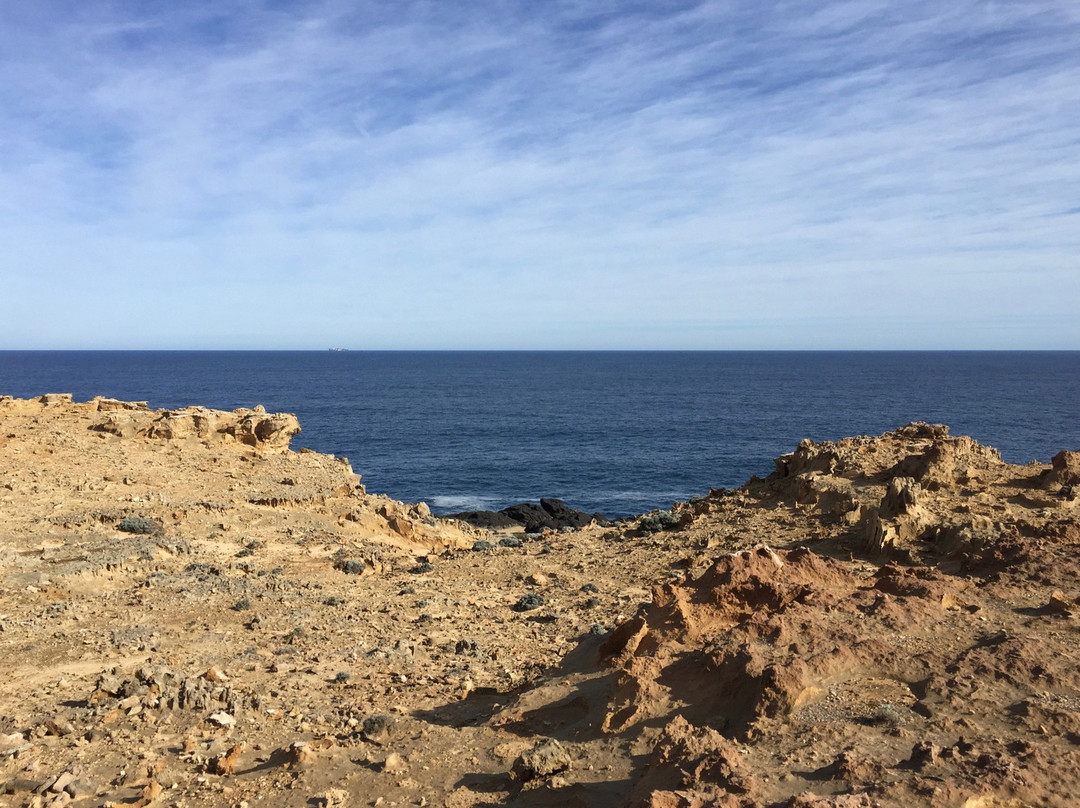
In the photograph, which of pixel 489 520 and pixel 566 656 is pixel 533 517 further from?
pixel 566 656

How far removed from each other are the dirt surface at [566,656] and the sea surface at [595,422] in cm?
3051

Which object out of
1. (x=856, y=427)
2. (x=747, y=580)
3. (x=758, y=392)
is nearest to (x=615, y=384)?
(x=758, y=392)

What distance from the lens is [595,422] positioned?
3666 inches

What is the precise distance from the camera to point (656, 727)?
26.2 feet

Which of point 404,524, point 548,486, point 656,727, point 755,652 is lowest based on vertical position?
point 548,486

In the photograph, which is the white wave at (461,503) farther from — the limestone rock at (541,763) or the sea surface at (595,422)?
the limestone rock at (541,763)

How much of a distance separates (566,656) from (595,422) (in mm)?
81715

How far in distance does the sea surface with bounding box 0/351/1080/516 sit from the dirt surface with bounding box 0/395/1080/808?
3051cm

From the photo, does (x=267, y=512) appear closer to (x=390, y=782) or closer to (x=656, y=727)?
(x=390, y=782)

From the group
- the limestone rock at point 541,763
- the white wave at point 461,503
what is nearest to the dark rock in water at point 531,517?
the white wave at point 461,503

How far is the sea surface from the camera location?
5841cm

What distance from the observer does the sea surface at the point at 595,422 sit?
58406mm

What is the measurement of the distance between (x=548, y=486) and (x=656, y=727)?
162 feet

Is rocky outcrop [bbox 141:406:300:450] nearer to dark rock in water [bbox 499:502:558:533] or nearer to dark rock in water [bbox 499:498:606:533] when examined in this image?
dark rock in water [bbox 499:502:558:533]
